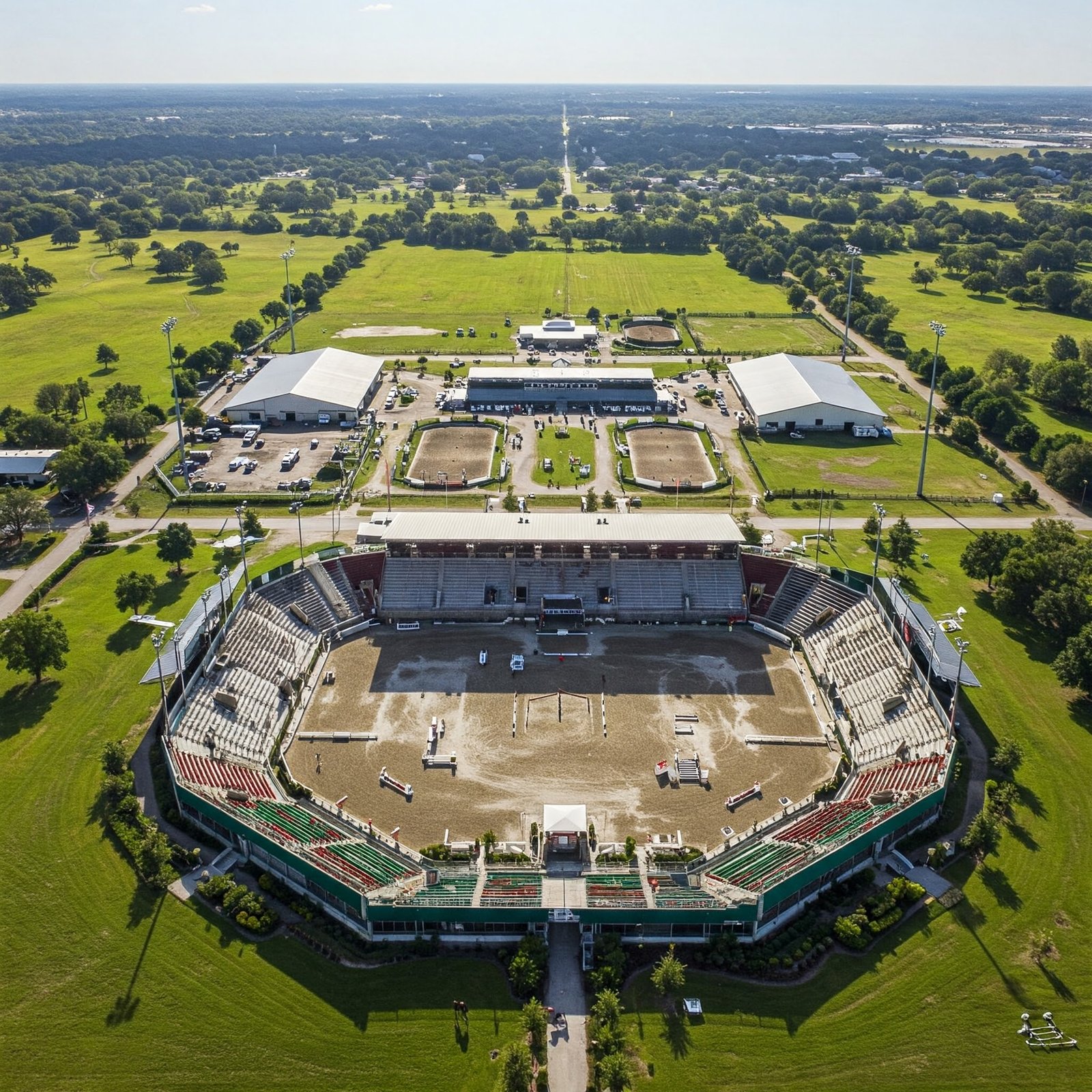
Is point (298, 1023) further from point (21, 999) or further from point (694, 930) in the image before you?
point (694, 930)

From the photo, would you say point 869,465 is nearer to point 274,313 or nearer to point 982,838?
point 982,838

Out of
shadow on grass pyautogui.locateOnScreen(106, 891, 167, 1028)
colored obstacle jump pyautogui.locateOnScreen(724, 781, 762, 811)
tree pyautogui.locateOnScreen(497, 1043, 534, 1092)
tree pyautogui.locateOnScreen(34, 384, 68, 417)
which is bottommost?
tree pyautogui.locateOnScreen(34, 384, 68, 417)

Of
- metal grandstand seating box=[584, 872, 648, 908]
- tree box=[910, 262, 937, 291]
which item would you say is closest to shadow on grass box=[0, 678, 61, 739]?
metal grandstand seating box=[584, 872, 648, 908]

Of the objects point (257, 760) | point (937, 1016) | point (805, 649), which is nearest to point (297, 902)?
point (257, 760)

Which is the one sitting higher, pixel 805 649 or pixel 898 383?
pixel 805 649

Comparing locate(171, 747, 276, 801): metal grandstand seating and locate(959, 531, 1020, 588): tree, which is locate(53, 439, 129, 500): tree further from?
locate(959, 531, 1020, 588): tree
